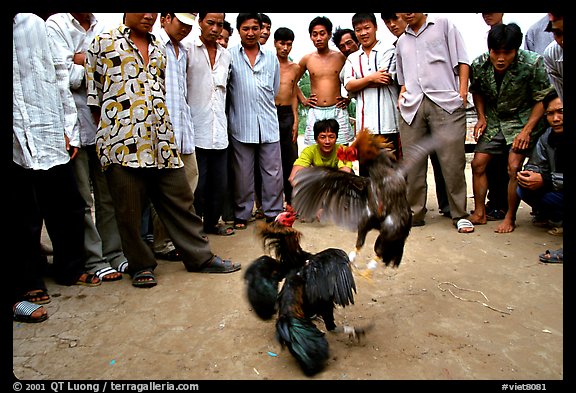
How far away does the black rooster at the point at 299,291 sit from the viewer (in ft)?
7.54

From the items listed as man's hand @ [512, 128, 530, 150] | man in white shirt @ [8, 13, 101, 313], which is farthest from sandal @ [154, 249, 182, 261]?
man's hand @ [512, 128, 530, 150]

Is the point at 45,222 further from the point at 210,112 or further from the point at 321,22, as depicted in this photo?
the point at 321,22

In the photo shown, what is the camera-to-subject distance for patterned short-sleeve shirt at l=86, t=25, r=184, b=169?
3.27 m

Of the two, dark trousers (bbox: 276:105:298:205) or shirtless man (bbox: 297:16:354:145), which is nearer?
shirtless man (bbox: 297:16:354:145)

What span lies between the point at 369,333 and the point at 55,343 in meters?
2.02

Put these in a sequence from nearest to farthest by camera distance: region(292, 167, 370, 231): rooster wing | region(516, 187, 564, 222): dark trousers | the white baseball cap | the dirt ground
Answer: the dirt ground
region(292, 167, 370, 231): rooster wing
the white baseball cap
region(516, 187, 564, 222): dark trousers

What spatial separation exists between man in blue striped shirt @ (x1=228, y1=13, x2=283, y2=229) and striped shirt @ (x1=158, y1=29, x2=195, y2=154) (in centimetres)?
101

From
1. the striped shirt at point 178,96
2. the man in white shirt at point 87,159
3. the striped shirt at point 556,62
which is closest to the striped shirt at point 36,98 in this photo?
the man in white shirt at point 87,159

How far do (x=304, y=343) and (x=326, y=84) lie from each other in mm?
4179

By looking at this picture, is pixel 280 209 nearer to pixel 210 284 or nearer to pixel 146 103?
pixel 210 284

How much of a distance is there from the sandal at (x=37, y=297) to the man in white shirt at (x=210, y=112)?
6.23 ft

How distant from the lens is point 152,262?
12.0ft

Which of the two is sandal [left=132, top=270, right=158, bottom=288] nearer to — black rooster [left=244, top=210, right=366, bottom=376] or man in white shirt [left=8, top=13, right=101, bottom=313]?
man in white shirt [left=8, top=13, right=101, bottom=313]

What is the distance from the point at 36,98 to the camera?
3123mm
